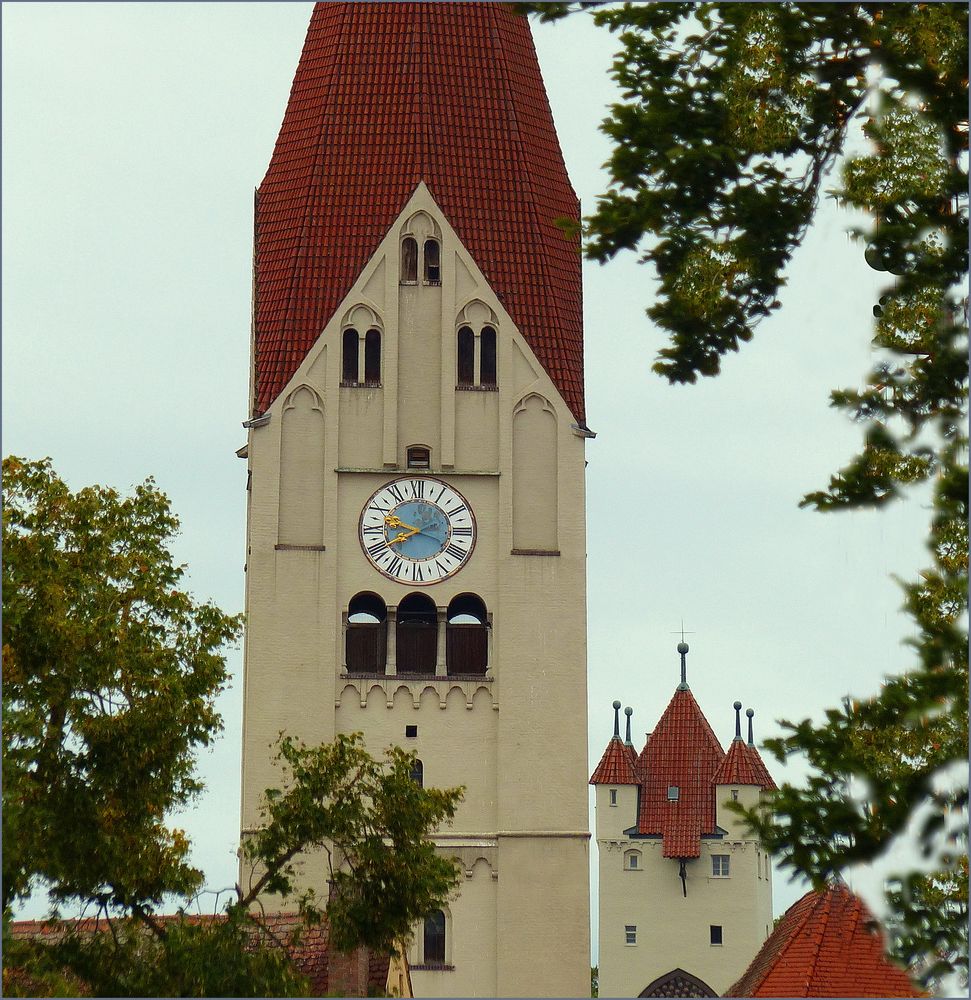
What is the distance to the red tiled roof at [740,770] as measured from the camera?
2950 inches

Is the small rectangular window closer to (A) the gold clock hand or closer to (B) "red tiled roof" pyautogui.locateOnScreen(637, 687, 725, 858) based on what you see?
(A) the gold clock hand

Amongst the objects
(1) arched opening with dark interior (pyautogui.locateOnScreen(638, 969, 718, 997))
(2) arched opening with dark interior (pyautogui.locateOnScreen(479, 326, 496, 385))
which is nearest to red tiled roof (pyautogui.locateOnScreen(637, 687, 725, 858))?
(1) arched opening with dark interior (pyautogui.locateOnScreen(638, 969, 718, 997))

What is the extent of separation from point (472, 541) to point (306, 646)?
156 inches

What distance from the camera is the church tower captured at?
5309 cm

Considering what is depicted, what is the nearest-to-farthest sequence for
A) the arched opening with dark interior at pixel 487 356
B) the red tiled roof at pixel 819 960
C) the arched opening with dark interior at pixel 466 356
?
the red tiled roof at pixel 819 960 → the arched opening with dark interior at pixel 466 356 → the arched opening with dark interior at pixel 487 356

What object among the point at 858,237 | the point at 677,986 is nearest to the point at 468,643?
the point at 677,986

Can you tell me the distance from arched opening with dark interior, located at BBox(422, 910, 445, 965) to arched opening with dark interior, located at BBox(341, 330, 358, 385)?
36.1 ft

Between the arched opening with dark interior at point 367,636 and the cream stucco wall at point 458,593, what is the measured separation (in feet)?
0.93

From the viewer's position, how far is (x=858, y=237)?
58.0ft

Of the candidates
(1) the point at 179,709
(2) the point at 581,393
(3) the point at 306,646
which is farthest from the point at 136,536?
(2) the point at 581,393

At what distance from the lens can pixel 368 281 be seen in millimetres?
56562

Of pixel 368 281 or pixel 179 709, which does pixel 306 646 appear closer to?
pixel 368 281

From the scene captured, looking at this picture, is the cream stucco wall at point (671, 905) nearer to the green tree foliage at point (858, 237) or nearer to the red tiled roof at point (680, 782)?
the red tiled roof at point (680, 782)

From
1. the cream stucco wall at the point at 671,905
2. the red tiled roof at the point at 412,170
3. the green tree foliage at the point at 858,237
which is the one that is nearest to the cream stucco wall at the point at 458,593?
the red tiled roof at the point at 412,170
